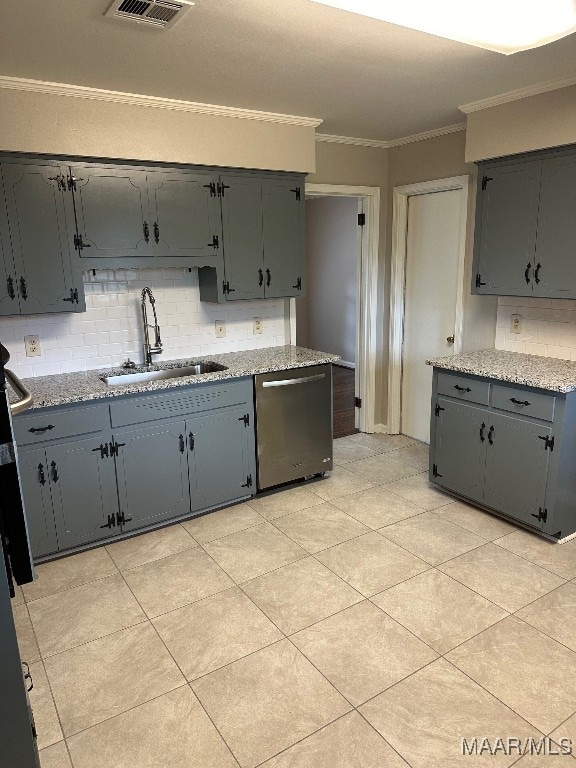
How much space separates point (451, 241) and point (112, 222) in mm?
2539

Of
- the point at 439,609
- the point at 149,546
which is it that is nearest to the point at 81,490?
the point at 149,546

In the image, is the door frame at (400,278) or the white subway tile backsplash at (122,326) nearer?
the white subway tile backsplash at (122,326)

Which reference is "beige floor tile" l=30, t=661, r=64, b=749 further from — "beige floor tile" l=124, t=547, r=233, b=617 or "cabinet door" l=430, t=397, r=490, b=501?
"cabinet door" l=430, t=397, r=490, b=501

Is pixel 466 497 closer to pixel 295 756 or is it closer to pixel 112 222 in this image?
pixel 295 756

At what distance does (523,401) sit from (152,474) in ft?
7.27

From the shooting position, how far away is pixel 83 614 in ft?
8.44

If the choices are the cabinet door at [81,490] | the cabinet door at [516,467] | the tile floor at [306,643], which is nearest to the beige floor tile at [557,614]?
the tile floor at [306,643]

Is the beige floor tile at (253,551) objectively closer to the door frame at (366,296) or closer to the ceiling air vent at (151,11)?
the door frame at (366,296)

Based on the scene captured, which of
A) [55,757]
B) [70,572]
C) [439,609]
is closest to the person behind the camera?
[55,757]

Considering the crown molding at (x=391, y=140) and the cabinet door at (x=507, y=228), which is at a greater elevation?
the crown molding at (x=391, y=140)

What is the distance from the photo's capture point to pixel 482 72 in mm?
2824

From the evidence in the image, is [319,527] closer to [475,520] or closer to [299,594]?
[299,594]

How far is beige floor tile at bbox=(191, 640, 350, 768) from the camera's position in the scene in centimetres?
189

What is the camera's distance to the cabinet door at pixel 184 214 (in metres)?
3.30
